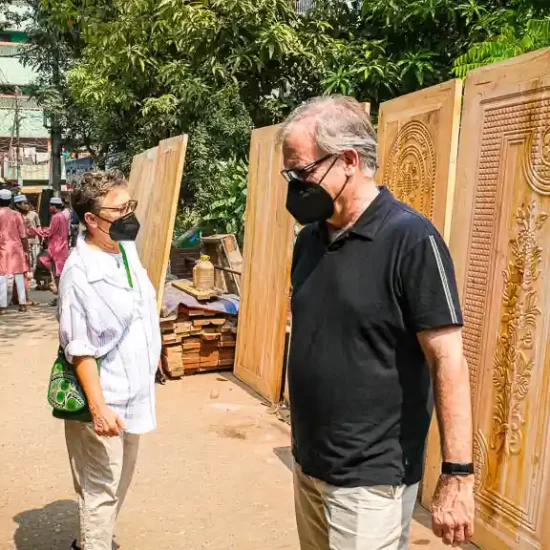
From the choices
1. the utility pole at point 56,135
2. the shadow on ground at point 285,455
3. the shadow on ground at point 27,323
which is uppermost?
the utility pole at point 56,135

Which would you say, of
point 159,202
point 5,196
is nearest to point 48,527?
point 159,202

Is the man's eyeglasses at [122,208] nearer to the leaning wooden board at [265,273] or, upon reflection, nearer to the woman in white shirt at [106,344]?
the woman in white shirt at [106,344]

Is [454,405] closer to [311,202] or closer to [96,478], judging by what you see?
[311,202]

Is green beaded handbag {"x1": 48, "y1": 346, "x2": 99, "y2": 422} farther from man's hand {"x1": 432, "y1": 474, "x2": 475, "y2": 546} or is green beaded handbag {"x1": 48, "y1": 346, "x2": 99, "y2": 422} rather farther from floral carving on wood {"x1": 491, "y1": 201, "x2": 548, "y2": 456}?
floral carving on wood {"x1": 491, "y1": 201, "x2": 548, "y2": 456}

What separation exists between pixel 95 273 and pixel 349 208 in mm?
1314

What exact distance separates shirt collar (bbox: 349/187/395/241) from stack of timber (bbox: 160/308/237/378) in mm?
4810

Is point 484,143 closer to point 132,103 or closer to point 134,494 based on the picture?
point 134,494

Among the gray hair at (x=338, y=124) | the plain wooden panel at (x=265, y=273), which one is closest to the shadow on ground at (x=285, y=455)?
the plain wooden panel at (x=265, y=273)

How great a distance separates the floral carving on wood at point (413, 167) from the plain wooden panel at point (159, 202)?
250 cm

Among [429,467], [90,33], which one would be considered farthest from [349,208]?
[90,33]

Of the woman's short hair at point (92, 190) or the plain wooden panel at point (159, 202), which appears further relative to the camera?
the plain wooden panel at point (159, 202)

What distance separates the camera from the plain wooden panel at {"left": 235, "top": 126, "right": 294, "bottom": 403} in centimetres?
584

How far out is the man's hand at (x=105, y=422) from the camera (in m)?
2.79

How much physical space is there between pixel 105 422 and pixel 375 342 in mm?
1381
